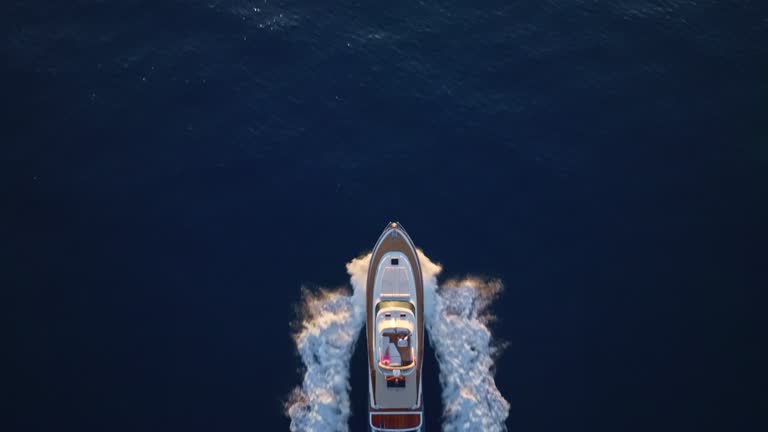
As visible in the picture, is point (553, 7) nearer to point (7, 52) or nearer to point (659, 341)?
point (659, 341)

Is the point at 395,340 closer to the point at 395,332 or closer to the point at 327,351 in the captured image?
the point at 395,332

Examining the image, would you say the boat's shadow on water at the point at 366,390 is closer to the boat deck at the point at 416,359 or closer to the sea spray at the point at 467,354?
the sea spray at the point at 467,354

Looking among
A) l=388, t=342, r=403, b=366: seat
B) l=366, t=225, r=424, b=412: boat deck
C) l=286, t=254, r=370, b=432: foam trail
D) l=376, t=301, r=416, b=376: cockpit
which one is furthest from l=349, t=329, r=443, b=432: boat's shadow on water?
l=388, t=342, r=403, b=366: seat

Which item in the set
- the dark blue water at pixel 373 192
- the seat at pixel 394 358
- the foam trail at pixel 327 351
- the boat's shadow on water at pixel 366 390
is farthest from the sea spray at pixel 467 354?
the foam trail at pixel 327 351

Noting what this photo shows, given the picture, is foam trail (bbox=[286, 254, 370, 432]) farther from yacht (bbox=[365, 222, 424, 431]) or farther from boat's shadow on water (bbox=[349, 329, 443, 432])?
yacht (bbox=[365, 222, 424, 431])

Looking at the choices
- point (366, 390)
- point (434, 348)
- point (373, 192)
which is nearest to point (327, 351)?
point (366, 390)
